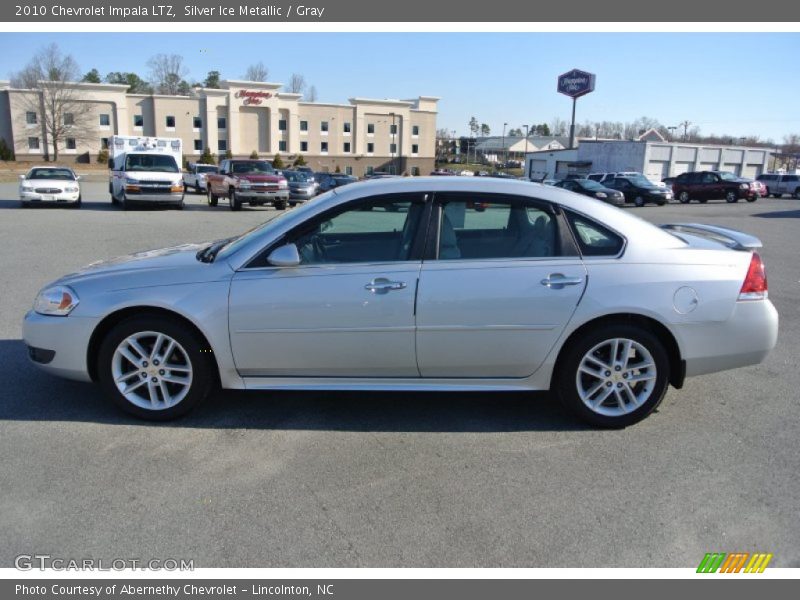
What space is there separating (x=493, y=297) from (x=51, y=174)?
23.4m

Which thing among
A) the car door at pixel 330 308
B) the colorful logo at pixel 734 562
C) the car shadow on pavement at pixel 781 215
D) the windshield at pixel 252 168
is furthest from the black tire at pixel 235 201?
the colorful logo at pixel 734 562

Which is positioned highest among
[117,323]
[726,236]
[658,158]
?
→ [658,158]

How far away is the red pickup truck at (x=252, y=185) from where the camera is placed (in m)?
23.2

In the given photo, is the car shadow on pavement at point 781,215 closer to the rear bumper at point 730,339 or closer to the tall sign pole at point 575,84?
the rear bumper at point 730,339

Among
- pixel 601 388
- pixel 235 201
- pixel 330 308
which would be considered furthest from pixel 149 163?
pixel 601 388

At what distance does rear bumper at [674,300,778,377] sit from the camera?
4121mm

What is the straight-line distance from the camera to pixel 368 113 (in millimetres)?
90125

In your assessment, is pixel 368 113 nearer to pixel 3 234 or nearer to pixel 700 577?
pixel 3 234

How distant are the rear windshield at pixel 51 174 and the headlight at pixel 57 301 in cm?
2104

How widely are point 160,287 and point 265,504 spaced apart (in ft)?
5.48

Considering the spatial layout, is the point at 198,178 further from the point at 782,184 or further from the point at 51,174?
the point at 782,184

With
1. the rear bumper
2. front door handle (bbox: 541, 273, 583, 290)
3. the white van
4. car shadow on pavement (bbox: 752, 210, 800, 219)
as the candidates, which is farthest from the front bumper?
car shadow on pavement (bbox: 752, 210, 800, 219)

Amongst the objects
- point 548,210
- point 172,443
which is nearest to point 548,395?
point 548,210

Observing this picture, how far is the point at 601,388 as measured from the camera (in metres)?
4.18
